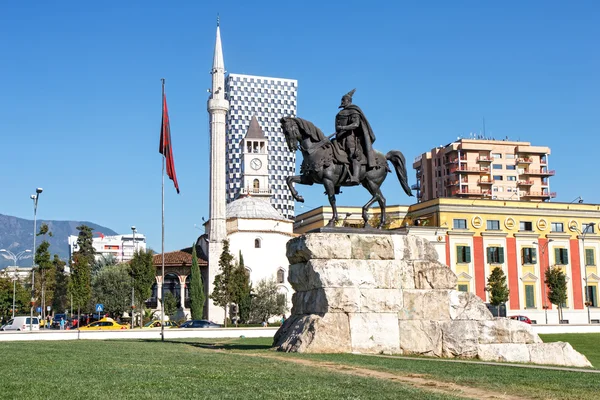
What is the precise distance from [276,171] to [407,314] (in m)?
136

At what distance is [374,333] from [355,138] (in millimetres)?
5371

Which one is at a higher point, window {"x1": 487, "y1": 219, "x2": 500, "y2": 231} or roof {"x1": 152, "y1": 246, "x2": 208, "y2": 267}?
window {"x1": 487, "y1": 219, "x2": 500, "y2": 231}

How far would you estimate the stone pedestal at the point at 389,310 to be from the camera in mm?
16281

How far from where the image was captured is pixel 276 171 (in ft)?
500

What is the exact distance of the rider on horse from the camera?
61.4 ft

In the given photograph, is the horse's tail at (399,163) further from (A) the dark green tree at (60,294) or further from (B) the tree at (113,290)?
(A) the dark green tree at (60,294)

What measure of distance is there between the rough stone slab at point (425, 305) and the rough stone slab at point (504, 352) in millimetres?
1176

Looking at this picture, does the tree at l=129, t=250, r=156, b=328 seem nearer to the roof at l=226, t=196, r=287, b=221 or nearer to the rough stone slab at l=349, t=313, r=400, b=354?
the roof at l=226, t=196, r=287, b=221

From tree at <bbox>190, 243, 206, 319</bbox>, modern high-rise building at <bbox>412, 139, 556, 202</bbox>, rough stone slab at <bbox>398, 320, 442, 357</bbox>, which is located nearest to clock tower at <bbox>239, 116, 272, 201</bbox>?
modern high-rise building at <bbox>412, 139, 556, 202</bbox>

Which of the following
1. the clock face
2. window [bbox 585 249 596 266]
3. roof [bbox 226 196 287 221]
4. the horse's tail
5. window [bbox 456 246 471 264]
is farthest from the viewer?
the clock face

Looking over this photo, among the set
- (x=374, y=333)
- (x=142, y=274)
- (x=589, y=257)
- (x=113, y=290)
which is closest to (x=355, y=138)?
(x=374, y=333)

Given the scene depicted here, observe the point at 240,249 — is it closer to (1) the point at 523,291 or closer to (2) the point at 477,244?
(2) the point at 477,244

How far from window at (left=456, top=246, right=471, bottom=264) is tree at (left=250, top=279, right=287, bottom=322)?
1649cm

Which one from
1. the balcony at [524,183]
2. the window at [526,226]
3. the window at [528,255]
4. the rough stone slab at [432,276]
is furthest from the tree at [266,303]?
the balcony at [524,183]
